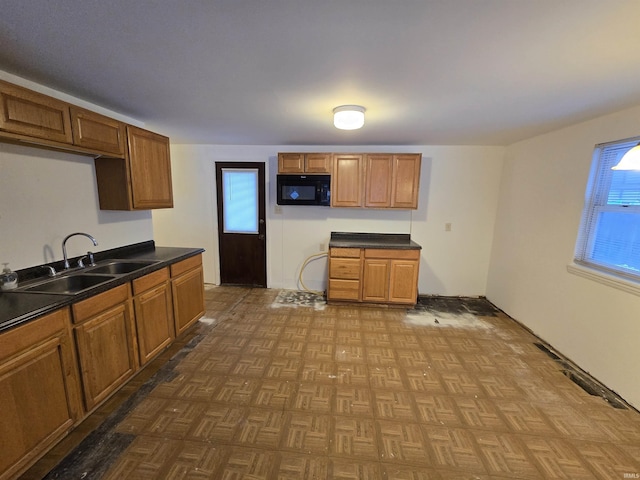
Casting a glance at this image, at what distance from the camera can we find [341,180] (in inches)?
146

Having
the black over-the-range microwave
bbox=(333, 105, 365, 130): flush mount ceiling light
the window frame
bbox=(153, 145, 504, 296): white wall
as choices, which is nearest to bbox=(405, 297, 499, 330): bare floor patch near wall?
bbox=(153, 145, 504, 296): white wall

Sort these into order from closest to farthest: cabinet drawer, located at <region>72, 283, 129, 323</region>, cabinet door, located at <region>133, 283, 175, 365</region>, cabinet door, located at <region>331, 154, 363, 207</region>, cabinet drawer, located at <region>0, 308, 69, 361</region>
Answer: cabinet drawer, located at <region>0, 308, 69, 361</region> < cabinet drawer, located at <region>72, 283, 129, 323</region> < cabinet door, located at <region>133, 283, 175, 365</region> < cabinet door, located at <region>331, 154, 363, 207</region>

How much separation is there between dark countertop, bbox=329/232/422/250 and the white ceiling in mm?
1670

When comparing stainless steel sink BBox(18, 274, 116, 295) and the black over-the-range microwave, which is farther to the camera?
the black over-the-range microwave

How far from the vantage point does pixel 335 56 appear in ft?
4.78

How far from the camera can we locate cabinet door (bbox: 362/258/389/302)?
361 centimetres

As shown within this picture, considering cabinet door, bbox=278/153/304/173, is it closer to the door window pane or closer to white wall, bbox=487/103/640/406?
the door window pane

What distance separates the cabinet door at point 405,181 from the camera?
11.7ft

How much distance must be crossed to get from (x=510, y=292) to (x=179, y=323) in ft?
13.1

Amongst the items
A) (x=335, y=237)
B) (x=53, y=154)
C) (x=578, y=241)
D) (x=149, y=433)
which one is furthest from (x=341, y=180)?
(x=149, y=433)

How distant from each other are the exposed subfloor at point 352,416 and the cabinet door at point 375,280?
30.6 inches

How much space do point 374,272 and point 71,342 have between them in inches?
120

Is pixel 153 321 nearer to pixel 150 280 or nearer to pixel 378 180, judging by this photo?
pixel 150 280

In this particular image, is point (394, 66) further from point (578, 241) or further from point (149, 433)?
point (149, 433)
